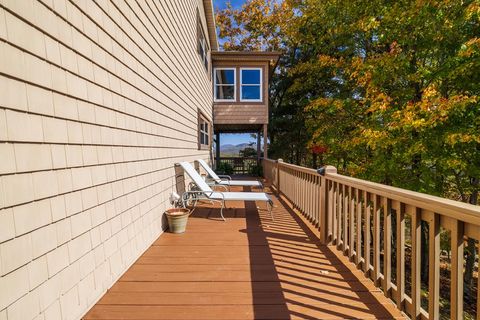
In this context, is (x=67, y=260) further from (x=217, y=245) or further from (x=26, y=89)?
(x=217, y=245)

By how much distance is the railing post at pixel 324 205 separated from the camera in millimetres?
3666

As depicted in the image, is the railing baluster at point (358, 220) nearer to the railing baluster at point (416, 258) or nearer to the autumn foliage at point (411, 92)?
the railing baluster at point (416, 258)

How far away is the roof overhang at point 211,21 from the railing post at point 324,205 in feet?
26.3

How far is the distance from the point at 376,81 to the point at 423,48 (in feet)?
4.31

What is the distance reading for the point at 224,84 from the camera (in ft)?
39.9

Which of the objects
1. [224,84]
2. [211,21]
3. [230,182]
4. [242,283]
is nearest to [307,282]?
[242,283]

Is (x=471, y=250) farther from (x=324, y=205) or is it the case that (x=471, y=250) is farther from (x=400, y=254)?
(x=400, y=254)

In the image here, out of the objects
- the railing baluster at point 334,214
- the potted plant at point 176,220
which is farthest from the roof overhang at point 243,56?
the railing baluster at point 334,214

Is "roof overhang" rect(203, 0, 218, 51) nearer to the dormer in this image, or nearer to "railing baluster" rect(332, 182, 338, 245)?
the dormer

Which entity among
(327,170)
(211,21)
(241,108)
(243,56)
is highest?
(211,21)

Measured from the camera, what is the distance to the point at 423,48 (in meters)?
7.42

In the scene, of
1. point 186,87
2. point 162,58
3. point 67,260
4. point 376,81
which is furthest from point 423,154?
point 67,260

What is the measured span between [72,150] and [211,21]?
9.67 metres

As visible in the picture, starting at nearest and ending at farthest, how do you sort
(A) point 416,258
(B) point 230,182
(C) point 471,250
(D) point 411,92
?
(A) point 416,258 → (B) point 230,182 → (D) point 411,92 → (C) point 471,250
